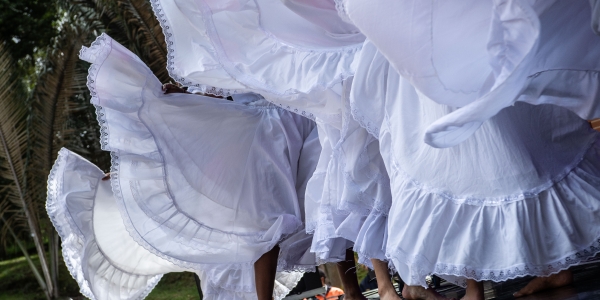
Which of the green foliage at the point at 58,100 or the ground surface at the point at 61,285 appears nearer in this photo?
the green foliage at the point at 58,100

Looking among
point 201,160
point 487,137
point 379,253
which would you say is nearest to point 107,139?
point 201,160

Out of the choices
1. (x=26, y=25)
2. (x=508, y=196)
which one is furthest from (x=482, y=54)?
(x=26, y=25)

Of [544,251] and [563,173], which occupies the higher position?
[563,173]

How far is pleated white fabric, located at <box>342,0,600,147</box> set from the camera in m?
2.38

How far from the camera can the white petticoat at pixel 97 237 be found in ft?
17.3

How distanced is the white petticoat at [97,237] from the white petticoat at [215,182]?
661 mm

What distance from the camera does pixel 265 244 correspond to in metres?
4.41

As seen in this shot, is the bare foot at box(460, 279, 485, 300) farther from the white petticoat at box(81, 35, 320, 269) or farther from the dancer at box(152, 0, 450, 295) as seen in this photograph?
A: the white petticoat at box(81, 35, 320, 269)

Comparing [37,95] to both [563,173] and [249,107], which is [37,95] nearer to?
[249,107]

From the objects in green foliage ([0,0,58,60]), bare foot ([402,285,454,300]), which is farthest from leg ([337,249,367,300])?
green foliage ([0,0,58,60])

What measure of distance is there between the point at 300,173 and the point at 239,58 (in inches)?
39.4

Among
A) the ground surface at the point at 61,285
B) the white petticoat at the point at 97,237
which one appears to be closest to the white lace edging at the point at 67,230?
the white petticoat at the point at 97,237

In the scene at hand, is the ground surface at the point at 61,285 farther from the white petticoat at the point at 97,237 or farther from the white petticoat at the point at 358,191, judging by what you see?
the white petticoat at the point at 358,191

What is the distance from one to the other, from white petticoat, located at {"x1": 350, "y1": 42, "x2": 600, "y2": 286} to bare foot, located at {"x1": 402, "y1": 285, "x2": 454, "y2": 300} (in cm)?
48
